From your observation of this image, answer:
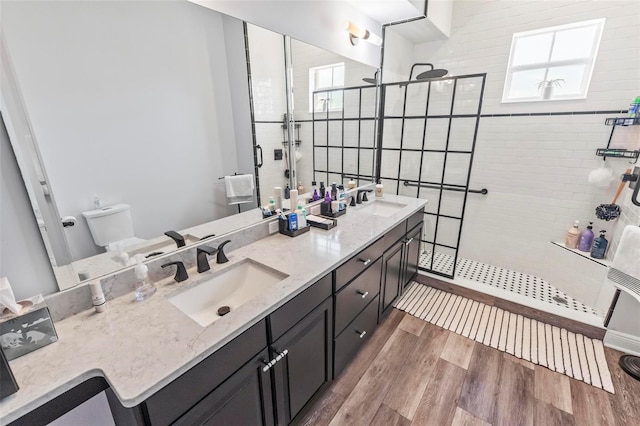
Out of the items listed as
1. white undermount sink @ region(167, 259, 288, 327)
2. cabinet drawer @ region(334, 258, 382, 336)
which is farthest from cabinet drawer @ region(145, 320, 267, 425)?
cabinet drawer @ region(334, 258, 382, 336)

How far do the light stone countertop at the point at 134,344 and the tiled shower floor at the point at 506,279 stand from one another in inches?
91.7

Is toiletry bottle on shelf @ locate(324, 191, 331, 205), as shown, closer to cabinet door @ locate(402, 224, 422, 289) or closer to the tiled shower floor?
cabinet door @ locate(402, 224, 422, 289)

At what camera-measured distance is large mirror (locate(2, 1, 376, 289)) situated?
2.82 ft

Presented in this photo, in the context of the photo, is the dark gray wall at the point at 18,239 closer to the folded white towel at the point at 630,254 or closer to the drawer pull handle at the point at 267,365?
the drawer pull handle at the point at 267,365

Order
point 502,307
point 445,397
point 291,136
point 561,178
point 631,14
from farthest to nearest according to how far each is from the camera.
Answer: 1. point 561,178
2. point 502,307
3. point 631,14
4. point 291,136
5. point 445,397

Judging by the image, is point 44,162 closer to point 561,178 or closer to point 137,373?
point 137,373

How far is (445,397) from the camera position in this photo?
Answer: 163 centimetres

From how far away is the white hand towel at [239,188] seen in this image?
1491 millimetres

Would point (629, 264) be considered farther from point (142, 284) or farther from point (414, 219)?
point (142, 284)

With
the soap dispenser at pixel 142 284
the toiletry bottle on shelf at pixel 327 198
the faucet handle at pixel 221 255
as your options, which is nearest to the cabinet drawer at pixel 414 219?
the toiletry bottle on shelf at pixel 327 198

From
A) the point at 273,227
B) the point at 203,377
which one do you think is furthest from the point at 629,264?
the point at 203,377

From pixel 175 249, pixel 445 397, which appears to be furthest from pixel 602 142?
pixel 175 249

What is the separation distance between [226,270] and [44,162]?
30.5 inches

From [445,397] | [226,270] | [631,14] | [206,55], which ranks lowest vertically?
[445,397]
